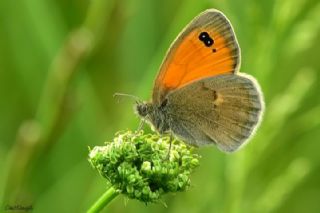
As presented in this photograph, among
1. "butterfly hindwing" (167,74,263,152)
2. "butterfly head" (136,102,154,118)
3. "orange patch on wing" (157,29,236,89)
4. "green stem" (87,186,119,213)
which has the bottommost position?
"green stem" (87,186,119,213)

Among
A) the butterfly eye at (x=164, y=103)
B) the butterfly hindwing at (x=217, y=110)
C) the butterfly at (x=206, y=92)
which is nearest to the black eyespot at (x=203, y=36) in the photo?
the butterfly at (x=206, y=92)

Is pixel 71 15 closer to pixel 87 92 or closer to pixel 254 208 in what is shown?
pixel 87 92

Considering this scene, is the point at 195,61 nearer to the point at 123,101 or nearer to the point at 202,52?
the point at 202,52

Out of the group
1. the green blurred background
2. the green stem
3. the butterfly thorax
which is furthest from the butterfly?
the green stem

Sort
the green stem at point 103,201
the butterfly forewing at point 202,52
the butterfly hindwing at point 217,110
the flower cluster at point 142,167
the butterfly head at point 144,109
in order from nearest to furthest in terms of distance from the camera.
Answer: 1. the green stem at point 103,201
2. the flower cluster at point 142,167
3. the butterfly forewing at point 202,52
4. the butterfly hindwing at point 217,110
5. the butterfly head at point 144,109

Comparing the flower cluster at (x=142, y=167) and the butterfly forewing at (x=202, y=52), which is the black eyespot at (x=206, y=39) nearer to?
the butterfly forewing at (x=202, y=52)

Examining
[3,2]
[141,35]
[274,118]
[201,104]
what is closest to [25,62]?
[3,2]

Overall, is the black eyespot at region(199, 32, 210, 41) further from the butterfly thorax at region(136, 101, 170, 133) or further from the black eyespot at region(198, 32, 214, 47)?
the butterfly thorax at region(136, 101, 170, 133)
